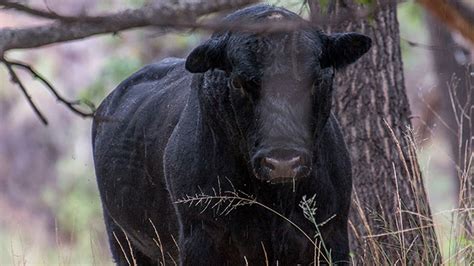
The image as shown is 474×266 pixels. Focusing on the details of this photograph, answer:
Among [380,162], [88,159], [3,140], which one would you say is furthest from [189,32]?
[3,140]

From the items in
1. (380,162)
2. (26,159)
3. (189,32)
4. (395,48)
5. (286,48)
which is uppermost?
(189,32)

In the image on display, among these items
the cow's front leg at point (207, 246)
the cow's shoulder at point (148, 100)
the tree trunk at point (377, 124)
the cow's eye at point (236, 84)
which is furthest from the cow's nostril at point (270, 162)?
the tree trunk at point (377, 124)

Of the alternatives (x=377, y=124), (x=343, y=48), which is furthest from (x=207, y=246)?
(x=377, y=124)

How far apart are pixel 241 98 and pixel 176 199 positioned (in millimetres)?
800

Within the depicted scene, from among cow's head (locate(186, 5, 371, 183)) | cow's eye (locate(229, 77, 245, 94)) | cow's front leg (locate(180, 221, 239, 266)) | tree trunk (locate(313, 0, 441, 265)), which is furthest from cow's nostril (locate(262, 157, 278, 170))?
tree trunk (locate(313, 0, 441, 265))

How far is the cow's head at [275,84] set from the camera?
5.39 metres

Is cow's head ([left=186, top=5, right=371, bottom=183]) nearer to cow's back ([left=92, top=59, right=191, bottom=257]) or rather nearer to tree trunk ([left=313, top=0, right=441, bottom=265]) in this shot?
cow's back ([left=92, top=59, right=191, bottom=257])

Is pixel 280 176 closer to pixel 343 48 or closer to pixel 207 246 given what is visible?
pixel 207 246

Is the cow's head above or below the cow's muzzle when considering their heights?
above

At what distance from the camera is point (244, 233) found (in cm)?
591

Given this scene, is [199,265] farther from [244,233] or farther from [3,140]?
[3,140]

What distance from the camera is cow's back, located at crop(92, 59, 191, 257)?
6.92 metres

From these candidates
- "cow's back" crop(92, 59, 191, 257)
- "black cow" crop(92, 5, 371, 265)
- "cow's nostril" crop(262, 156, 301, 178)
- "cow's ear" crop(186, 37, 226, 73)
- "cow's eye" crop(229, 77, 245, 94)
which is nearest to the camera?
"cow's nostril" crop(262, 156, 301, 178)

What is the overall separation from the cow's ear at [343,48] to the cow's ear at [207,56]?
1.77 feet
